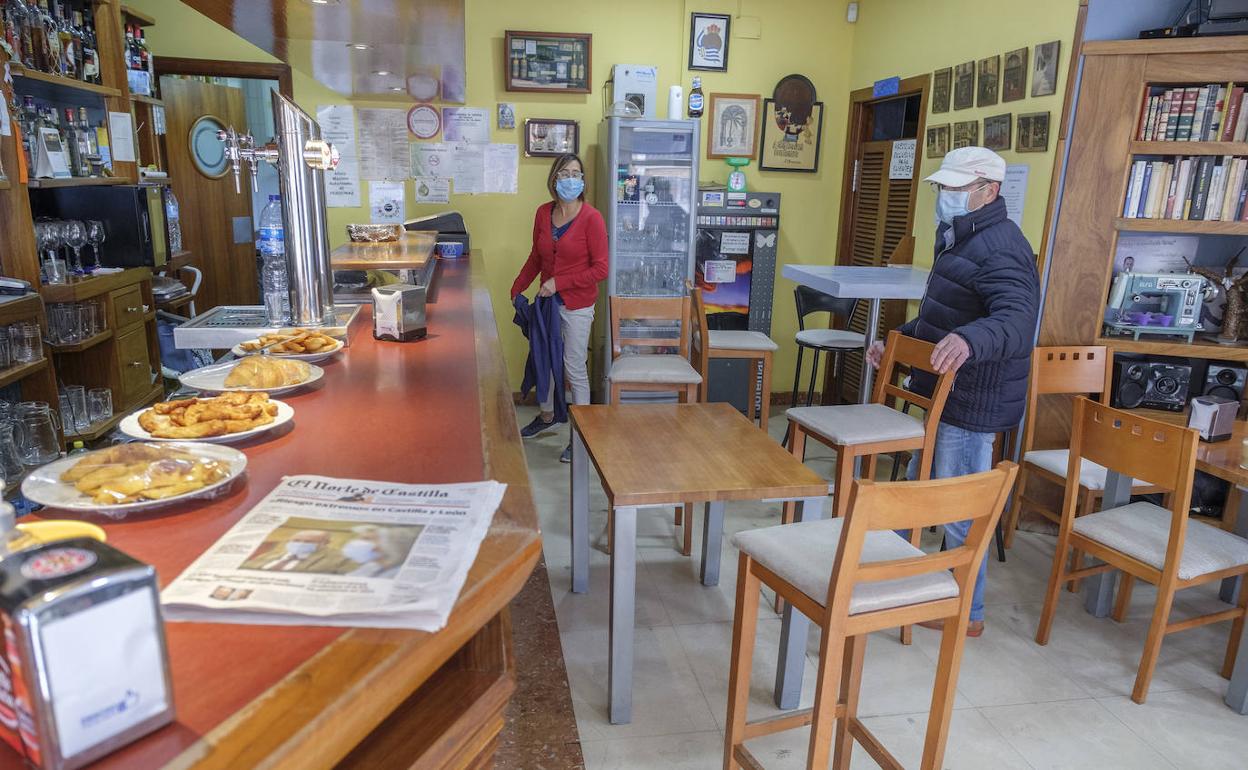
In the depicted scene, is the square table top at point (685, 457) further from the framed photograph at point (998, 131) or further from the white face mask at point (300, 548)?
the framed photograph at point (998, 131)

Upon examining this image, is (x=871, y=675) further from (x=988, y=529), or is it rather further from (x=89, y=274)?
Answer: (x=89, y=274)

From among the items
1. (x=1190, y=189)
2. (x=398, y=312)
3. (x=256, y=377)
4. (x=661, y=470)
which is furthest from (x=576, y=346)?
(x=1190, y=189)

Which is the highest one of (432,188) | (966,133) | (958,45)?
(958,45)

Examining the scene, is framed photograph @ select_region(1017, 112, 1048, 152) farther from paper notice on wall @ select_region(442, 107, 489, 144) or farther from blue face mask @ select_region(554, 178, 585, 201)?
paper notice on wall @ select_region(442, 107, 489, 144)

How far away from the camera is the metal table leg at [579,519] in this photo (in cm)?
277

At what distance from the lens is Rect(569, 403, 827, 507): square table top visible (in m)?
1.96

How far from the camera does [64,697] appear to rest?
1.98 ft

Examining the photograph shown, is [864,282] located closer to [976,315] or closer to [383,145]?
[976,315]

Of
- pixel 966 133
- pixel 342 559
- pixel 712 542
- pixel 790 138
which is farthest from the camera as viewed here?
pixel 790 138

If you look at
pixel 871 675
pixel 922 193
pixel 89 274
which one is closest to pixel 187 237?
pixel 89 274

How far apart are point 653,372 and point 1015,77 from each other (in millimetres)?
2127

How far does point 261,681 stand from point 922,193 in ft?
14.2

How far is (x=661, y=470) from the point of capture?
2.09 m

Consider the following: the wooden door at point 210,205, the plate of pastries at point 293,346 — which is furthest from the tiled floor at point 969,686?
the wooden door at point 210,205
